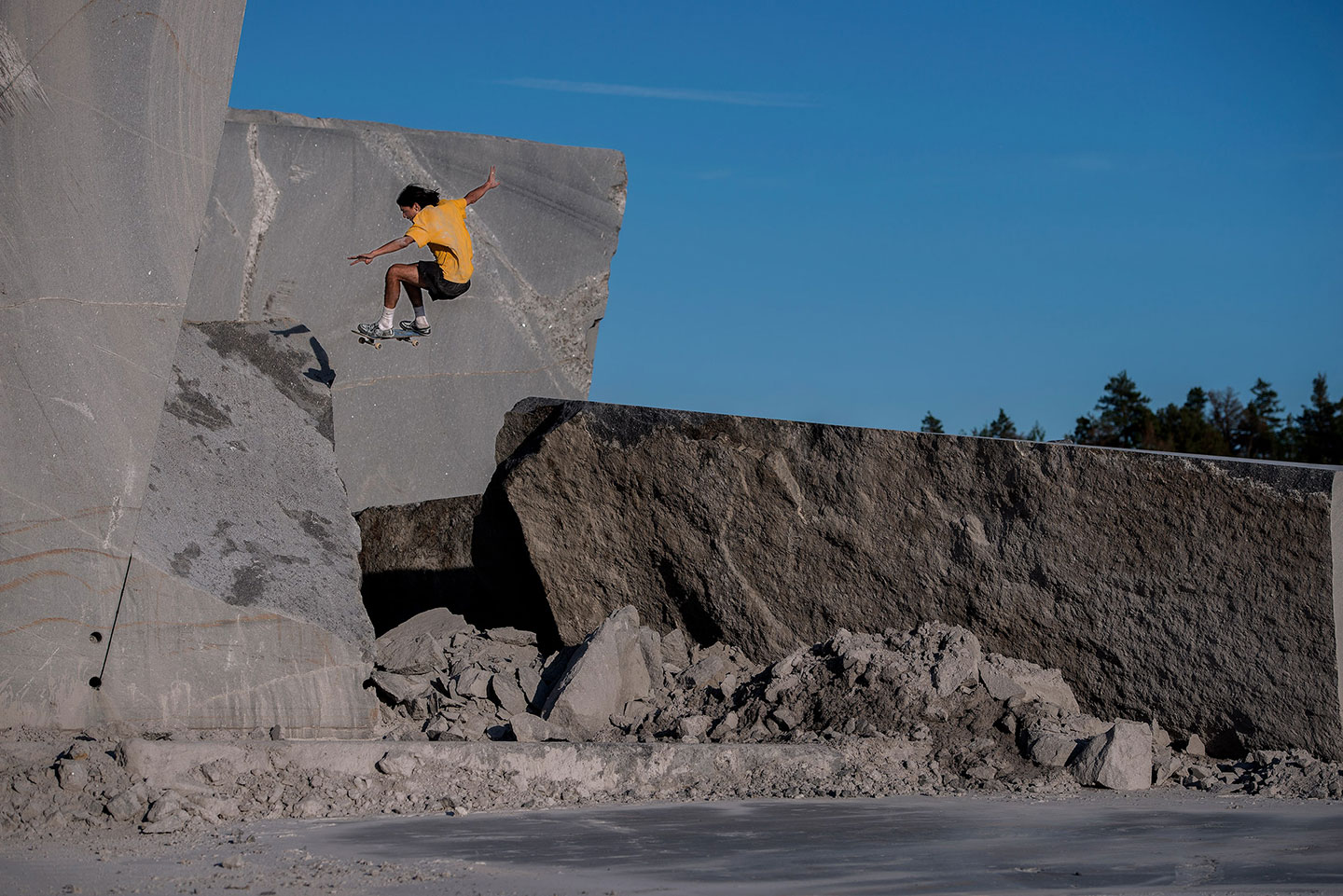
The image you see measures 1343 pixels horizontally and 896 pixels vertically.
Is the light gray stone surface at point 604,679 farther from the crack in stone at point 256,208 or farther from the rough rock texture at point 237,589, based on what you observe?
the crack in stone at point 256,208

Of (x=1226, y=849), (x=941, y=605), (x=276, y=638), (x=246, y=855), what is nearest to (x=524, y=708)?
(x=276, y=638)

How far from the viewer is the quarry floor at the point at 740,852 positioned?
2.44 metres

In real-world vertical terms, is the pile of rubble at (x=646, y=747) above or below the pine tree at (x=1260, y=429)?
below

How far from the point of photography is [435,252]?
19.9ft

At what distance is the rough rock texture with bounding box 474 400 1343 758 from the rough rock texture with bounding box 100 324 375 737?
105 centimetres

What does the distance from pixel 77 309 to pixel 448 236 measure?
86.8 inches

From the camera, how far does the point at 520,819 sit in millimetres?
3268

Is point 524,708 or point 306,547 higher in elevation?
point 306,547

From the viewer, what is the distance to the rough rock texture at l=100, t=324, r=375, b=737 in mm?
4031

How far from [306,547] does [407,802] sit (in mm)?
1539

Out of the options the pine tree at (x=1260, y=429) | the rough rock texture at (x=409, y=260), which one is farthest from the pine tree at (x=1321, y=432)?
the rough rock texture at (x=409, y=260)

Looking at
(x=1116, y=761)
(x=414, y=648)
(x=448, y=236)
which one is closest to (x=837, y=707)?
(x=1116, y=761)

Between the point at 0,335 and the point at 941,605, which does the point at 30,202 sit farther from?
the point at 941,605

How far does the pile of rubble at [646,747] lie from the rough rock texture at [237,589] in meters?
0.16
